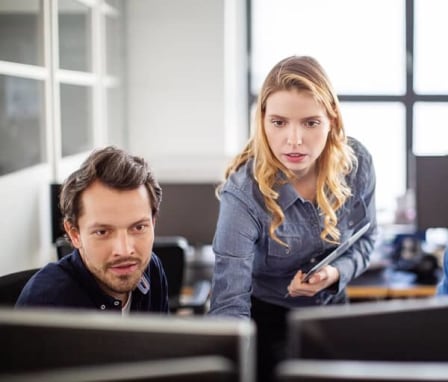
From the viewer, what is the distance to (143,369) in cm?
76

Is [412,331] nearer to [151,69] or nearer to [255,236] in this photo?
[255,236]

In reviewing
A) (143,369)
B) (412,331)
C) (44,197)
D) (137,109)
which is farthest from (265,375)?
(137,109)

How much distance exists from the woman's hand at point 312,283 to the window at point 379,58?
10.6 feet

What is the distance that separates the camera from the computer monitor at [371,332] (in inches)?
34.0

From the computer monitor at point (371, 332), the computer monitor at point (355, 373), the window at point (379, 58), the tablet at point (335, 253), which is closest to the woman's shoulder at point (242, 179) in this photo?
the tablet at point (335, 253)

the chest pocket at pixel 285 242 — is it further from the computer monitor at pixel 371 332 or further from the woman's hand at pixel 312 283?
the computer monitor at pixel 371 332

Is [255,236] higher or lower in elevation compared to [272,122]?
lower

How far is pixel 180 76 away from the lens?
15.6ft

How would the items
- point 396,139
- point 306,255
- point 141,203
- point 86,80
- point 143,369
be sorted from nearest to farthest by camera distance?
point 143,369
point 141,203
point 306,255
point 86,80
point 396,139

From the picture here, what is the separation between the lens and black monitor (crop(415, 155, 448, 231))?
3.68 meters

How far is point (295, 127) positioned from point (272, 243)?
A: 28cm

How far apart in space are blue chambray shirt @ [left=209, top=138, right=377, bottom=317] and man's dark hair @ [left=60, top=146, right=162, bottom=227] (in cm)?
23

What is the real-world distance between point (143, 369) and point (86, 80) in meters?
3.43

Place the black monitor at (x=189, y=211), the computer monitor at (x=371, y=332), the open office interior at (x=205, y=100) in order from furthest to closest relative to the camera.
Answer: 1. the black monitor at (x=189, y=211)
2. the open office interior at (x=205, y=100)
3. the computer monitor at (x=371, y=332)
